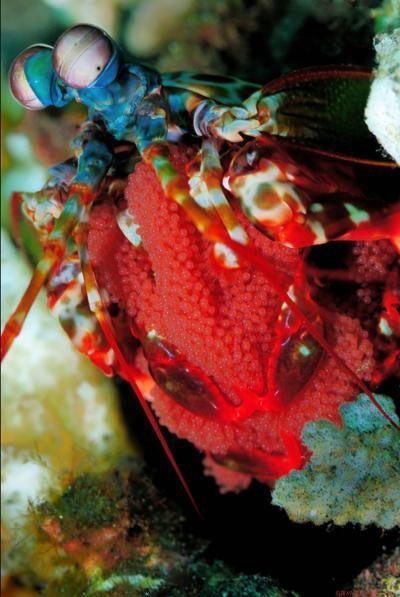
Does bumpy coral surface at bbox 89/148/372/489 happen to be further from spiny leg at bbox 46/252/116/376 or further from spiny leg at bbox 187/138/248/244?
spiny leg at bbox 46/252/116/376

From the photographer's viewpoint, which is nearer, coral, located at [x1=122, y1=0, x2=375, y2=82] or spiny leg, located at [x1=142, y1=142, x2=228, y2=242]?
spiny leg, located at [x1=142, y1=142, x2=228, y2=242]

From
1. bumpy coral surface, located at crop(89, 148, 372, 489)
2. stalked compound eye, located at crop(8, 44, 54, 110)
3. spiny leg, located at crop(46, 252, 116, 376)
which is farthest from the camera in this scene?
spiny leg, located at crop(46, 252, 116, 376)

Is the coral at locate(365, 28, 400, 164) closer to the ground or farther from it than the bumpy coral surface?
farther from it

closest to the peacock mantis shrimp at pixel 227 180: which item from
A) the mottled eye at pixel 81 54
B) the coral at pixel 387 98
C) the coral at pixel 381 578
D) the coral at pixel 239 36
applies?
the mottled eye at pixel 81 54

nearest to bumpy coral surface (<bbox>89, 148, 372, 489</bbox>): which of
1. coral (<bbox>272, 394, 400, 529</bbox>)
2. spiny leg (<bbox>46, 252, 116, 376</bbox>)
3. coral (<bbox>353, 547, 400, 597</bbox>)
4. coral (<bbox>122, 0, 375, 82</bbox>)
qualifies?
coral (<bbox>272, 394, 400, 529</bbox>)

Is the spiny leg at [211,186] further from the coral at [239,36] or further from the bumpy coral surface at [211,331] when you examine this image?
the coral at [239,36]

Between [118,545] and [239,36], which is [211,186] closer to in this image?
[118,545]

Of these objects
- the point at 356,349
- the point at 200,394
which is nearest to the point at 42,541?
the point at 200,394
